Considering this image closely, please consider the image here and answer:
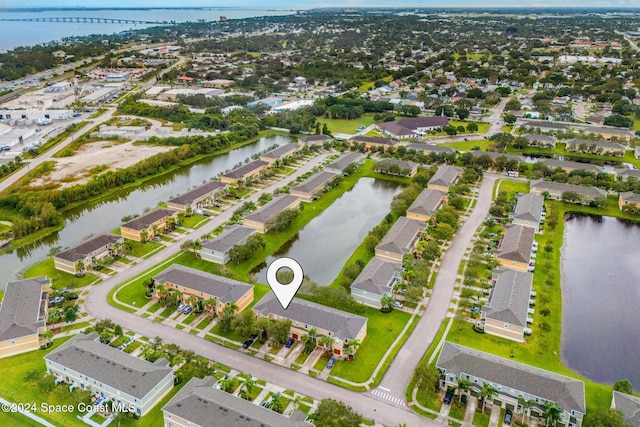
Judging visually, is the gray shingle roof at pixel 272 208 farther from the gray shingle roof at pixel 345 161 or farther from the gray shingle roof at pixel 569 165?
the gray shingle roof at pixel 569 165

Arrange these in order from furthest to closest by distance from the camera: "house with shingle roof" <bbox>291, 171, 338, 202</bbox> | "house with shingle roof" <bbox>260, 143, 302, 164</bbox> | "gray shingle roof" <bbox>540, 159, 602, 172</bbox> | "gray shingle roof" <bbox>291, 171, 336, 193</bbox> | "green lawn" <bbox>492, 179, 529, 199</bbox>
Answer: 1. "house with shingle roof" <bbox>260, 143, 302, 164</bbox>
2. "gray shingle roof" <bbox>540, 159, 602, 172</bbox>
3. "green lawn" <bbox>492, 179, 529, 199</bbox>
4. "gray shingle roof" <bbox>291, 171, 336, 193</bbox>
5. "house with shingle roof" <bbox>291, 171, 338, 202</bbox>

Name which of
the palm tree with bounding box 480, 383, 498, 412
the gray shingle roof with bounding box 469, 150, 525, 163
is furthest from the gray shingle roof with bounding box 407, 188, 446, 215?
the palm tree with bounding box 480, 383, 498, 412

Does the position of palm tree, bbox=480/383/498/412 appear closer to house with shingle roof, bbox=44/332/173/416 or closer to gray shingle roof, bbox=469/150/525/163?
house with shingle roof, bbox=44/332/173/416

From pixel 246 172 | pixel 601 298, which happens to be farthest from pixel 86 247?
pixel 601 298

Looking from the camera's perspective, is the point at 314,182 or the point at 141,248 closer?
the point at 141,248

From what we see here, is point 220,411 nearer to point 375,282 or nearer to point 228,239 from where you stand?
point 375,282

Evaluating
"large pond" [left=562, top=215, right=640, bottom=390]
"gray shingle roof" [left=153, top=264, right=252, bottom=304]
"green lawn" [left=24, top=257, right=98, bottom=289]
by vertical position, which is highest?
"gray shingle roof" [left=153, top=264, right=252, bottom=304]

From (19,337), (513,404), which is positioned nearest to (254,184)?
(19,337)

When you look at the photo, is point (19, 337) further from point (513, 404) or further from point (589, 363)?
point (589, 363)
